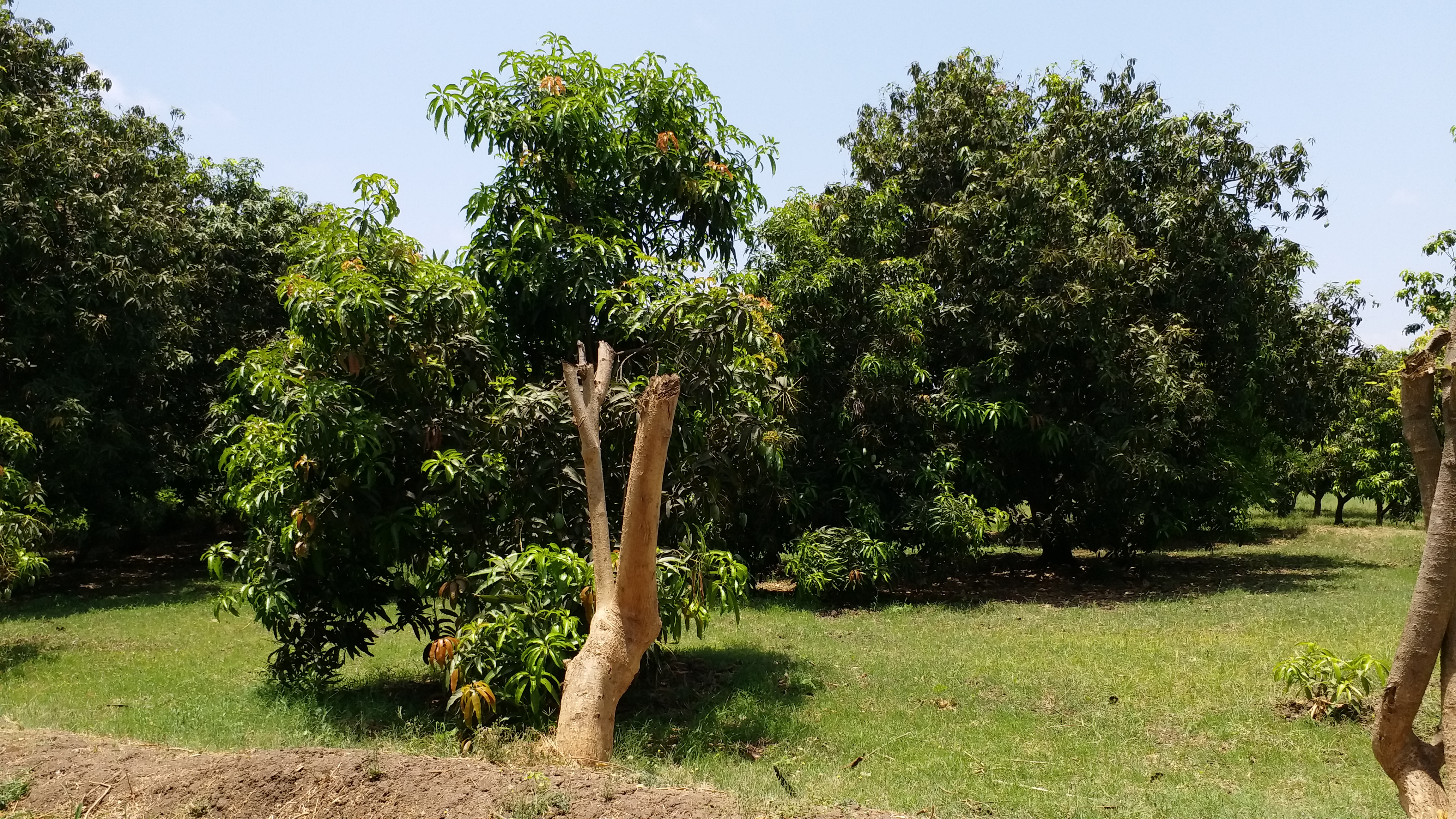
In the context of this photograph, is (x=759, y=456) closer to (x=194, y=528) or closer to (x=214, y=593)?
(x=214, y=593)

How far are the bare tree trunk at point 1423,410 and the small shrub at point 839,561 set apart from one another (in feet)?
30.4

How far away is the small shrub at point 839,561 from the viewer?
13.4 m

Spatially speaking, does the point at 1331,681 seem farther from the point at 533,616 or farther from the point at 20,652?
the point at 20,652

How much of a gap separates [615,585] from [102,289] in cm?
1279

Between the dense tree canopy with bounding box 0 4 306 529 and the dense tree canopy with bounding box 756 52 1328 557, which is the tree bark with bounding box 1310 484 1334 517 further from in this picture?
the dense tree canopy with bounding box 0 4 306 529

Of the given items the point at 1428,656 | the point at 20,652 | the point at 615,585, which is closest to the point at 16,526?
the point at 20,652

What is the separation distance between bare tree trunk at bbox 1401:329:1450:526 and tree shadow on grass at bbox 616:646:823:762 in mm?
4218

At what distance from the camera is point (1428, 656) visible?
4.01 meters

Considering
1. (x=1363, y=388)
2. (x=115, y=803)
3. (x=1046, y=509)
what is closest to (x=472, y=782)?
(x=115, y=803)

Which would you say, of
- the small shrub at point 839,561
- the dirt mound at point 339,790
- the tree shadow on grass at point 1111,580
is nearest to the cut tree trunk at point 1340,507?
the tree shadow on grass at point 1111,580

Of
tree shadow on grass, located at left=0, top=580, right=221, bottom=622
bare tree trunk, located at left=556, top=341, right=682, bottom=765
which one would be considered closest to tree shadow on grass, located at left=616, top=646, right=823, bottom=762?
bare tree trunk, located at left=556, top=341, right=682, bottom=765

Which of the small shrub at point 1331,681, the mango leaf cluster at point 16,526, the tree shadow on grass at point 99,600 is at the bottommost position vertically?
the tree shadow on grass at point 99,600

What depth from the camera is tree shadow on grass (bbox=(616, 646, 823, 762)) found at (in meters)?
6.88

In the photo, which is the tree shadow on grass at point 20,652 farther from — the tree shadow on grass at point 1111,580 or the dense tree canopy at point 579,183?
the tree shadow on grass at point 1111,580
